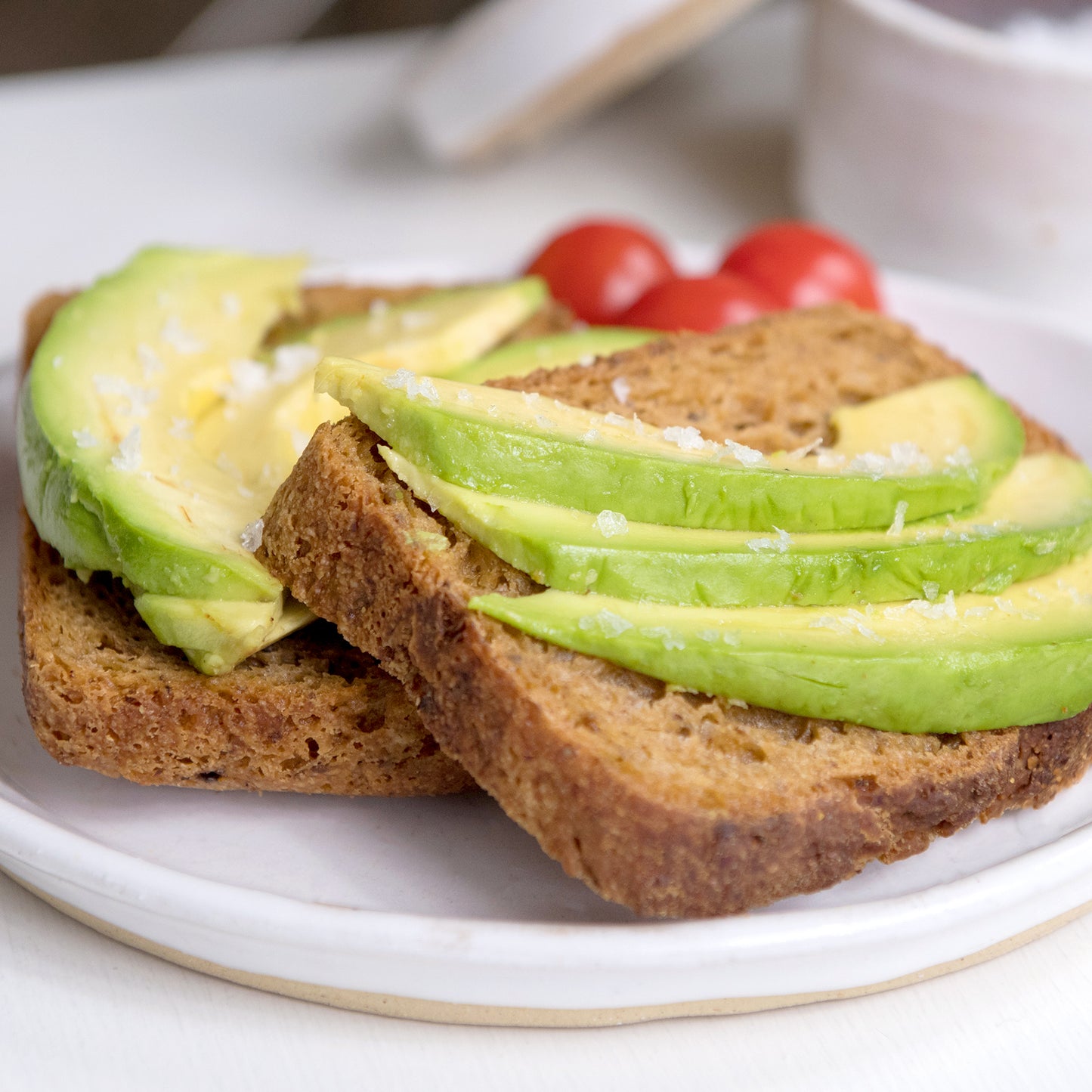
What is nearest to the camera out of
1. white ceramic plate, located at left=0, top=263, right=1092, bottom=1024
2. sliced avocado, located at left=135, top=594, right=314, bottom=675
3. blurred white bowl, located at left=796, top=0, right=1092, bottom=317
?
white ceramic plate, located at left=0, top=263, right=1092, bottom=1024

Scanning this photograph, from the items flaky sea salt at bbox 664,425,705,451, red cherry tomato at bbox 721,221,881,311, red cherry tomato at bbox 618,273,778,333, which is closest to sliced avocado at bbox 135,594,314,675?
flaky sea salt at bbox 664,425,705,451

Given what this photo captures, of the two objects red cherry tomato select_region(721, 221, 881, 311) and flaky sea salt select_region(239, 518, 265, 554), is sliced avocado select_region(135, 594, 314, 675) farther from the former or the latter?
red cherry tomato select_region(721, 221, 881, 311)

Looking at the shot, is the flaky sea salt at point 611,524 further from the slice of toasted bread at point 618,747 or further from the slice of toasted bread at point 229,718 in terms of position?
the slice of toasted bread at point 229,718

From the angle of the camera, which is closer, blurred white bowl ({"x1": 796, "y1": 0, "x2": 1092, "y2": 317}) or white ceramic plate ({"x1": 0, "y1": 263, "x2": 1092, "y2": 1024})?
white ceramic plate ({"x1": 0, "y1": 263, "x2": 1092, "y2": 1024})

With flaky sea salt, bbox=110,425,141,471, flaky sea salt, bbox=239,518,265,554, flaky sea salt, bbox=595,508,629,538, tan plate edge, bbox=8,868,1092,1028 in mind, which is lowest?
tan plate edge, bbox=8,868,1092,1028

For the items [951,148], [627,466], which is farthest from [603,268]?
[627,466]

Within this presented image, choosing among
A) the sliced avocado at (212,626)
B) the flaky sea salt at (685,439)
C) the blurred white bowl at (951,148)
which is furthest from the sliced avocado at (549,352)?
the blurred white bowl at (951,148)
